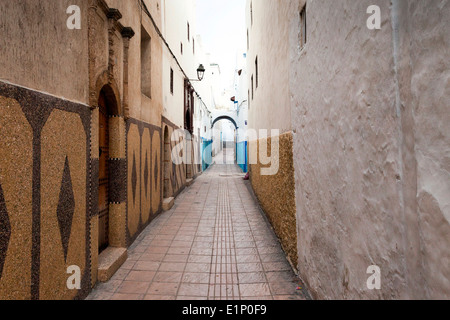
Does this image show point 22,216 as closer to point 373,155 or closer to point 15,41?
point 15,41

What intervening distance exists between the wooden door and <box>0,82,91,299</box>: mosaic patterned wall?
95 centimetres

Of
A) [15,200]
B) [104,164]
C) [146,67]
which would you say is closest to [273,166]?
[104,164]

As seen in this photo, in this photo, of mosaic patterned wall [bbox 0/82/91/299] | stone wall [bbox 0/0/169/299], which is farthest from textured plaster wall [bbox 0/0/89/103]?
mosaic patterned wall [bbox 0/82/91/299]

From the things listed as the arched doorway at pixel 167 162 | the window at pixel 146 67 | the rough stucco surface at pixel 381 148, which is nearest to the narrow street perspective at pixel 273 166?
the rough stucco surface at pixel 381 148

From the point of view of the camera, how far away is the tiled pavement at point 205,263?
3.52 metres

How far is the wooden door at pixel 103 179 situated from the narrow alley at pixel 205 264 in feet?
2.04

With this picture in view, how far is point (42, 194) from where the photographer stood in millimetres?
2553

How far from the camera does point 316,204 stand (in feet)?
10.3

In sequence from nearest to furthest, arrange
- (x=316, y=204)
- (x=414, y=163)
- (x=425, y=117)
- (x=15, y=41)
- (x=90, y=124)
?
(x=425, y=117) → (x=414, y=163) → (x=15, y=41) → (x=316, y=204) → (x=90, y=124)

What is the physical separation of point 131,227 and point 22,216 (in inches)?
118

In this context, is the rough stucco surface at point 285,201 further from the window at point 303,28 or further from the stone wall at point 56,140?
the stone wall at point 56,140

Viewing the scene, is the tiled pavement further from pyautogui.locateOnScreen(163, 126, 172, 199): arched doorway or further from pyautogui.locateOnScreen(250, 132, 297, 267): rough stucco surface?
pyautogui.locateOnScreen(163, 126, 172, 199): arched doorway

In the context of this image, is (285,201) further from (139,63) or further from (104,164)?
(139,63)

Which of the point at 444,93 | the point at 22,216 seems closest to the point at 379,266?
the point at 444,93
